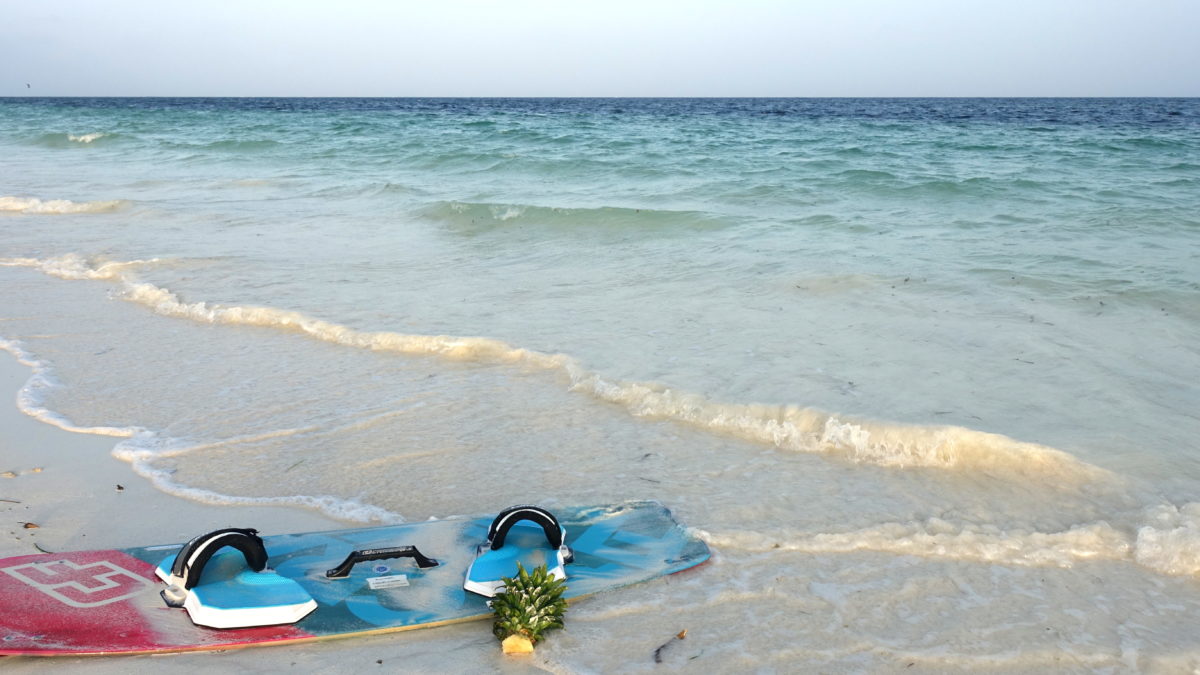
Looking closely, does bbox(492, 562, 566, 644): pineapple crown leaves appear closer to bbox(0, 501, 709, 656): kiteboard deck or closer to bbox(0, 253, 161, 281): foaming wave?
bbox(0, 501, 709, 656): kiteboard deck

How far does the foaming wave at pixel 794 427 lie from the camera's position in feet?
13.7

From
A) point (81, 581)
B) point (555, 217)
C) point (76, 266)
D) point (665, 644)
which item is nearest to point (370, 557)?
point (81, 581)

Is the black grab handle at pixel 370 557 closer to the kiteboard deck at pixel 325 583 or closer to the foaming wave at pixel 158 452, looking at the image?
the kiteboard deck at pixel 325 583

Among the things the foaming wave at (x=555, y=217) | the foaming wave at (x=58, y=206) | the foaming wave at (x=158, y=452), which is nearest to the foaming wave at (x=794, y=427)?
the foaming wave at (x=158, y=452)

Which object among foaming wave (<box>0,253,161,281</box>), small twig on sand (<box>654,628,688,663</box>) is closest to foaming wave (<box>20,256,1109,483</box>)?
small twig on sand (<box>654,628,688,663</box>)

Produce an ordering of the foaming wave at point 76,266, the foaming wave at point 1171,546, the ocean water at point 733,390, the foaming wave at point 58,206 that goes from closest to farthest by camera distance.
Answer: the ocean water at point 733,390 → the foaming wave at point 1171,546 → the foaming wave at point 76,266 → the foaming wave at point 58,206

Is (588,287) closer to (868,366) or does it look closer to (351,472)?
(868,366)

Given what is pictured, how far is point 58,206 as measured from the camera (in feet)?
42.3

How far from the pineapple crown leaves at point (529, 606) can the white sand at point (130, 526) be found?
0.08 meters

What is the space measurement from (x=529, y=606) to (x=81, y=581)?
1.61 meters

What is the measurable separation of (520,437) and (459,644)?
1796mm

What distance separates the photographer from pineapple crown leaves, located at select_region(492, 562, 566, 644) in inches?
110

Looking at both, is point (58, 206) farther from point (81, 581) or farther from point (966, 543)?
point (966, 543)

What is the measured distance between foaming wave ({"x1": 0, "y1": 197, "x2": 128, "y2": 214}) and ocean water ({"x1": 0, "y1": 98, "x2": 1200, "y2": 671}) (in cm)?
84
